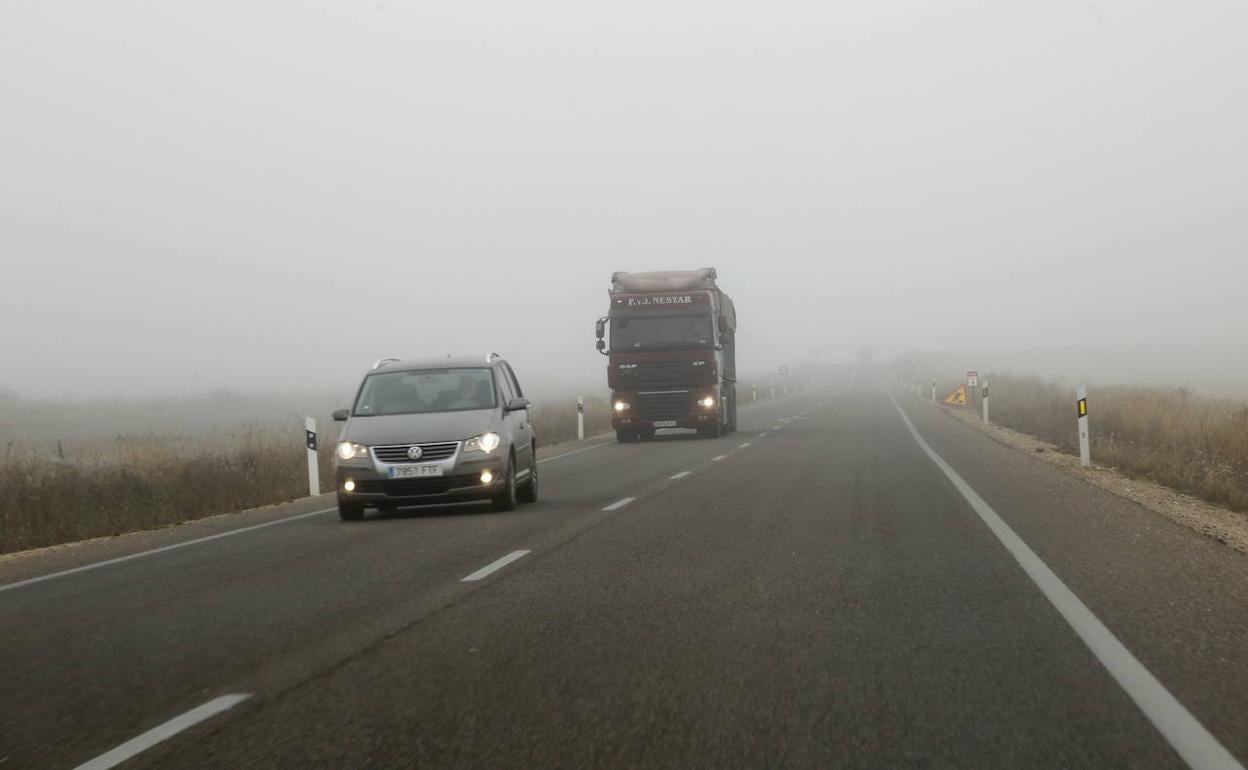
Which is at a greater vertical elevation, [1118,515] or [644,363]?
[644,363]

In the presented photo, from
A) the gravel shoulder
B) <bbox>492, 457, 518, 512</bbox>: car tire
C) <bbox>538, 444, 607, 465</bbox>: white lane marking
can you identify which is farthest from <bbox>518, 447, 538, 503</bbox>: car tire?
<bbox>538, 444, 607, 465</bbox>: white lane marking

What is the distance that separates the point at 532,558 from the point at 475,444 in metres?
3.81

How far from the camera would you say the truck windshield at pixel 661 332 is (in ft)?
96.5

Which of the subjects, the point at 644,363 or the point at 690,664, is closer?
the point at 690,664

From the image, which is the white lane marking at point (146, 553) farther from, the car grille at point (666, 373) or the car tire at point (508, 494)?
the car grille at point (666, 373)

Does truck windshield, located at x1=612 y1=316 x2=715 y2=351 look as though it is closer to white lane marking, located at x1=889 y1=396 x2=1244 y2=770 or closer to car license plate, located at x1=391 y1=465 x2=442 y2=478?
car license plate, located at x1=391 y1=465 x2=442 y2=478

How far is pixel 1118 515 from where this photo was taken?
514 inches

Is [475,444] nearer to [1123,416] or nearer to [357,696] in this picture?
[357,696]

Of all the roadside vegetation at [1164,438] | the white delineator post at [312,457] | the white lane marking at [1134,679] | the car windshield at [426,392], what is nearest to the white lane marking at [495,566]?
the white lane marking at [1134,679]

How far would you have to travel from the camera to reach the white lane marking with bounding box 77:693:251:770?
4883 millimetres

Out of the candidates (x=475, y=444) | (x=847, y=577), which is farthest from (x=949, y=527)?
(x=475, y=444)

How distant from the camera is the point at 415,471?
1377 centimetres

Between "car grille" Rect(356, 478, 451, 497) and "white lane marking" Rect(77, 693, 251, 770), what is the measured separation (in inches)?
310

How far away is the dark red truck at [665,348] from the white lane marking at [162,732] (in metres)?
23.5
